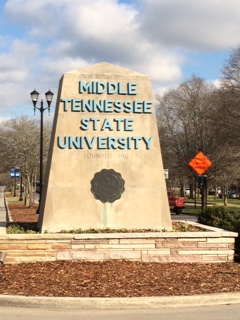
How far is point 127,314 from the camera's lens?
5797 millimetres

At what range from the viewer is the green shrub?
36.1 ft

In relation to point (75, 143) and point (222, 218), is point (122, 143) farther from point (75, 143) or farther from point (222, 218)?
point (222, 218)

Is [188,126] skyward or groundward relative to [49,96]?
skyward

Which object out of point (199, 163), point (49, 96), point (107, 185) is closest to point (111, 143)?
point (107, 185)

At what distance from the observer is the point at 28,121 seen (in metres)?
37.2

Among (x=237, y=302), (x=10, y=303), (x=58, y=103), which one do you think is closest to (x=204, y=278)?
(x=237, y=302)

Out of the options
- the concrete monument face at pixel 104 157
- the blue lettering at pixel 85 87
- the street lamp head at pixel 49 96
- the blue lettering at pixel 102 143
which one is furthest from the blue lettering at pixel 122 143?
the street lamp head at pixel 49 96

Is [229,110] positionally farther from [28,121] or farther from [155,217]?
[155,217]

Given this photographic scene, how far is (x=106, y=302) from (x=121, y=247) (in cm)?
293

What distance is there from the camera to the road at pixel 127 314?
5637 mm

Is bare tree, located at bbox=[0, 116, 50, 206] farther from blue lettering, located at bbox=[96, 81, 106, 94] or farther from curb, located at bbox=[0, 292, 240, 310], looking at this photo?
curb, located at bbox=[0, 292, 240, 310]

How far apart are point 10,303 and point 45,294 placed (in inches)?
19.9

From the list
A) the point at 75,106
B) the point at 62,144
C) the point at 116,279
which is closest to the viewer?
the point at 116,279

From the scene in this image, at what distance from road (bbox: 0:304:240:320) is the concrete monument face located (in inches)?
167
